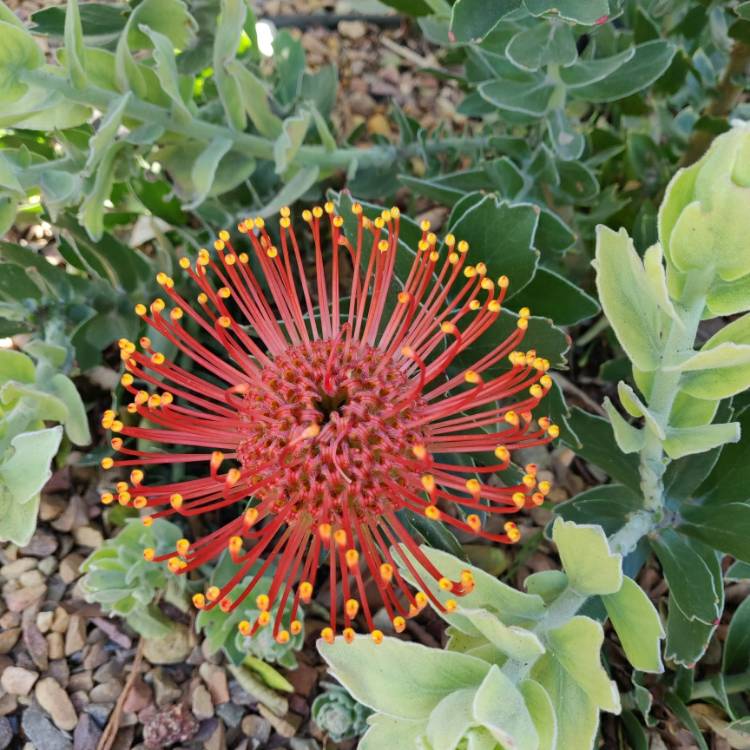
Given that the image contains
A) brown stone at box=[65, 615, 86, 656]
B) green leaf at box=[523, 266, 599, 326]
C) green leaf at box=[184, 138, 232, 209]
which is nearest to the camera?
green leaf at box=[523, 266, 599, 326]

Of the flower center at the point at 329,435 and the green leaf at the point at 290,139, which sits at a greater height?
the green leaf at the point at 290,139

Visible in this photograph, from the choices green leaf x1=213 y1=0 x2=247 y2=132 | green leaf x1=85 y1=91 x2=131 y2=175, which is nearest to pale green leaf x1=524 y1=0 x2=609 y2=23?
green leaf x1=213 y1=0 x2=247 y2=132

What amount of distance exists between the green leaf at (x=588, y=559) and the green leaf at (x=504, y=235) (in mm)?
289

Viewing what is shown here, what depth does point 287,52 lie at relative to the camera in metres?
1.39

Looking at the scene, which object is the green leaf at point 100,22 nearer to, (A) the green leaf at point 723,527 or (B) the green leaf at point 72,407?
(B) the green leaf at point 72,407

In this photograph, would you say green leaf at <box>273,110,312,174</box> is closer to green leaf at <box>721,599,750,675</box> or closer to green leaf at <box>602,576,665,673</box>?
green leaf at <box>602,576,665,673</box>

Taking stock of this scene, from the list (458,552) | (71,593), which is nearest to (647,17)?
(458,552)

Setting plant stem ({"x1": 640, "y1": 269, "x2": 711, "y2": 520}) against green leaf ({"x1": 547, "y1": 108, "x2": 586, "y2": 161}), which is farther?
green leaf ({"x1": 547, "y1": 108, "x2": 586, "y2": 161})

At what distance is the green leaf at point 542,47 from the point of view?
2.99ft

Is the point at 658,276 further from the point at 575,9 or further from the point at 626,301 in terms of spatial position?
the point at 575,9

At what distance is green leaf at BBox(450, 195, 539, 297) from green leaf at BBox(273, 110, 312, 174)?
0.24 meters

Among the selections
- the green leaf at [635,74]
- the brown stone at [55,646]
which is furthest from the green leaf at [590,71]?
the brown stone at [55,646]

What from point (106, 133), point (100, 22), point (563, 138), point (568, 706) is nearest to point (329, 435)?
point (568, 706)

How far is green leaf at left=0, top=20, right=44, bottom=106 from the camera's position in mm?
809
